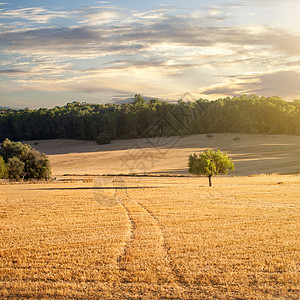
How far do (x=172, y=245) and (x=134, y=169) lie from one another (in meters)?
51.7

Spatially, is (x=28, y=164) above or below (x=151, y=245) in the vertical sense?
above

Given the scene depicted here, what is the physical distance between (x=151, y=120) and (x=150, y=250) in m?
114

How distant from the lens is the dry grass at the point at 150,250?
1136 cm

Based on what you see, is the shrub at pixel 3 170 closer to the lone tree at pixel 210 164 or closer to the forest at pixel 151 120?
the lone tree at pixel 210 164

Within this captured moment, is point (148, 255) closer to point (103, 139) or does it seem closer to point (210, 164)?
point (210, 164)

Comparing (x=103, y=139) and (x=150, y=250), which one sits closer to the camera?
(x=150, y=250)

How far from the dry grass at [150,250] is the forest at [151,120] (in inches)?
3267

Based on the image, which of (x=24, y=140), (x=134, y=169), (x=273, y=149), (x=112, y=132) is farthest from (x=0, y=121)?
(x=273, y=149)

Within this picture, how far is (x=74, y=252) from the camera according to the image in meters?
15.0

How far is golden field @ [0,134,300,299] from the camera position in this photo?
449 inches

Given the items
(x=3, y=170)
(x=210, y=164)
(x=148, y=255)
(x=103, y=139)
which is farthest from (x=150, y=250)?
(x=103, y=139)

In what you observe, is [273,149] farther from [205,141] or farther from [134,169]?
[134,169]

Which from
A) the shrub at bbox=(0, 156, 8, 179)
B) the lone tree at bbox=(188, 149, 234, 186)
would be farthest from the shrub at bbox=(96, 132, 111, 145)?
the lone tree at bbox=(188, 149, 234, 186)

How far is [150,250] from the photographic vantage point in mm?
15109
